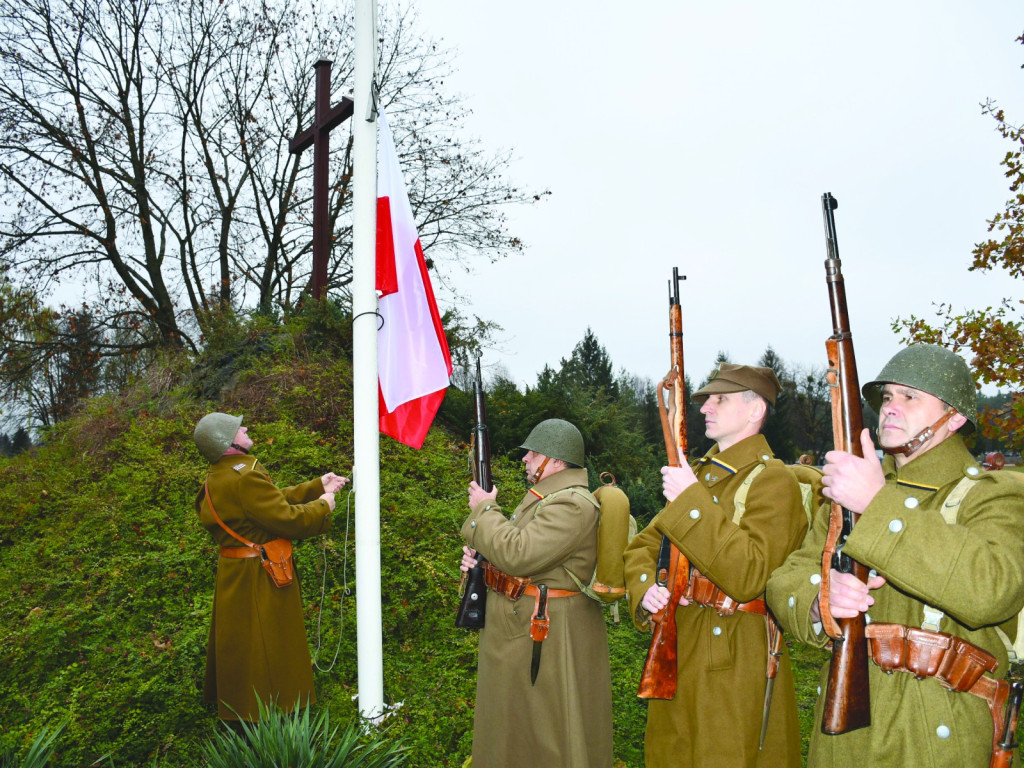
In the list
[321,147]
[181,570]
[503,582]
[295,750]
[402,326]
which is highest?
[321,147]

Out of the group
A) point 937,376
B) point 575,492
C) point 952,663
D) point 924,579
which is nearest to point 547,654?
point 575,492

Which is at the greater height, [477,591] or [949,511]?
[949,511]

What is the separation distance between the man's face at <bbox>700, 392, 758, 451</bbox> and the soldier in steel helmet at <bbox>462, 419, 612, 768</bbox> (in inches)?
35.0

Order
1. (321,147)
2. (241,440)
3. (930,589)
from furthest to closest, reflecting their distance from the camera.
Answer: (321,147) → (241,440) → (930,589)

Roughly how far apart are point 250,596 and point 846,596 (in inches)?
161

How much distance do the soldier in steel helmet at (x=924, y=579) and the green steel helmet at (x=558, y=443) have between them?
1.63 metres

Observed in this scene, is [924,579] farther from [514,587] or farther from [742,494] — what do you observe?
[514,587]

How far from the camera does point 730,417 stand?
335 centimetres

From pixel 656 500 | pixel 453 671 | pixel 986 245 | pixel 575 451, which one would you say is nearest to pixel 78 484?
pixel 453 671

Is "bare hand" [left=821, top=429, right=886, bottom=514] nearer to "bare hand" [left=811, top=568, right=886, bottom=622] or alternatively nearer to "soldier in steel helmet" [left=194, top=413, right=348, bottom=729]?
"bare hand" [left=811, top=568, right=886, bottom=622]

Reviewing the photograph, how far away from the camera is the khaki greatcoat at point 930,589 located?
80.9 inches

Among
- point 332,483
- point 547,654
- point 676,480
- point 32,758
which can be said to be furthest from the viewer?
point 332,483

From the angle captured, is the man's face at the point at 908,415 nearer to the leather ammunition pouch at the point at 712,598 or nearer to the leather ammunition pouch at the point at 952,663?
the leather ammunition pouch at the point at 952,663

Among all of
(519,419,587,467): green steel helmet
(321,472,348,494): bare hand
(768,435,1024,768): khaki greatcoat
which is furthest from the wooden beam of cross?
(768,435,1024,768): khaki greatcoat
